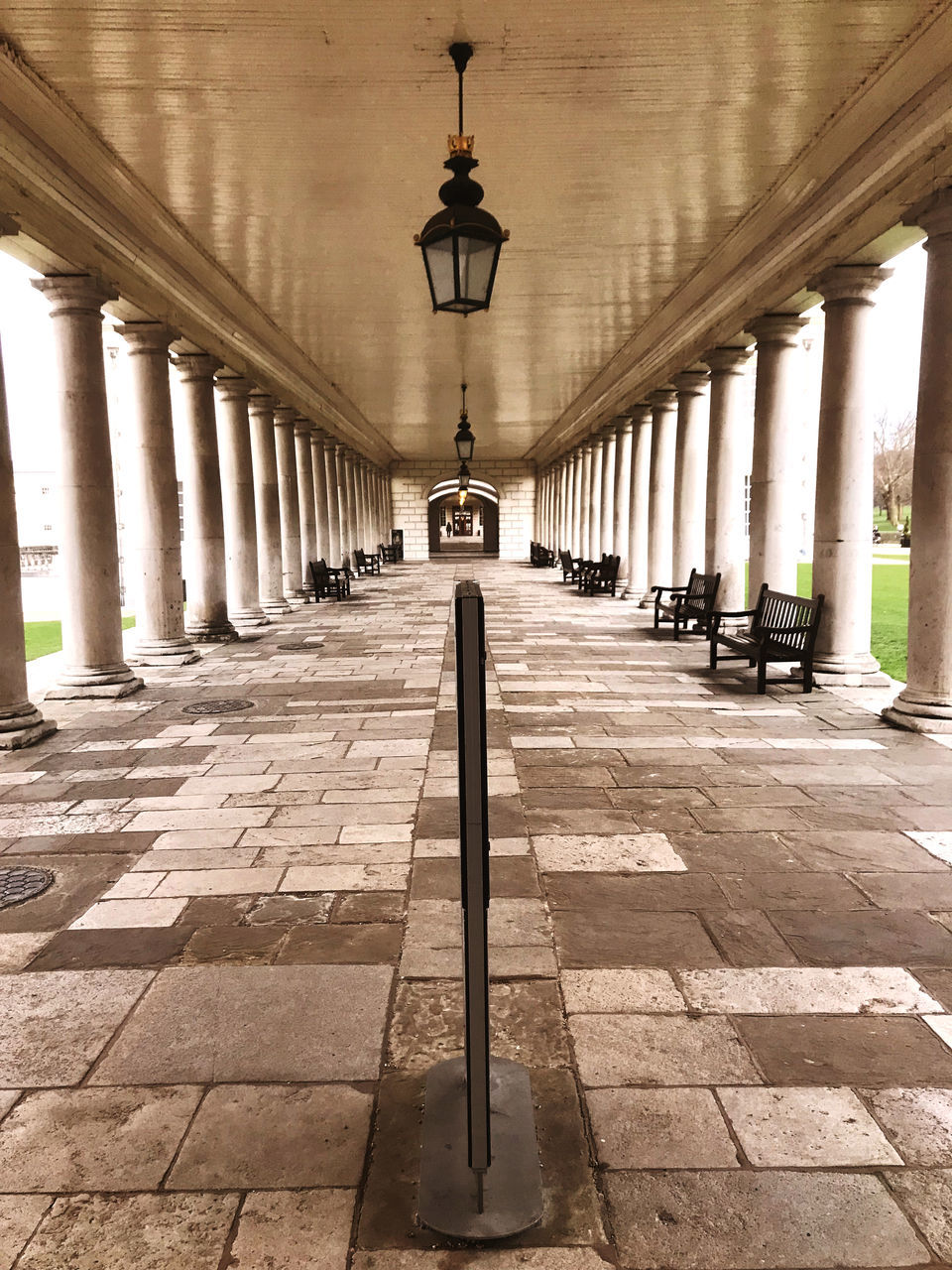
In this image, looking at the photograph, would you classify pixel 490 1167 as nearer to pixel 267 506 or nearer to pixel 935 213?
pixel 935 213

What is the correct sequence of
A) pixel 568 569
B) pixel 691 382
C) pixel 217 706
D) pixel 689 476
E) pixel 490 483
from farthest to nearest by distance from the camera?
1. pixel 490 483
2. pixel 568 569
3. pixel 689 476
4. pixel 691 382
5. pixel 217 706

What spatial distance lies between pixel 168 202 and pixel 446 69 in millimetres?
3911

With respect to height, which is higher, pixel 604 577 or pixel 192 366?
pixel 192 366

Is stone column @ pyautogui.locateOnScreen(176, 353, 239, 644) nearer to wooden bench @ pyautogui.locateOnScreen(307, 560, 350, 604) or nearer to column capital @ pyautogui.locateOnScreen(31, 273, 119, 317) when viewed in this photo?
column capital @ pyautogui.locateOnScreen(31, 273, 119, 317)

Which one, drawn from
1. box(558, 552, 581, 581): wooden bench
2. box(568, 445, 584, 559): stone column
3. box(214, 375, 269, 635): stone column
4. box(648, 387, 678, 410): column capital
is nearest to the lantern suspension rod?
box(214, 375, 269, 635): stone column

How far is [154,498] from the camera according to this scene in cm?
1169

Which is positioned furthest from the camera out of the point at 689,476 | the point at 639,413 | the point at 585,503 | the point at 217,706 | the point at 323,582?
the point at 585,503

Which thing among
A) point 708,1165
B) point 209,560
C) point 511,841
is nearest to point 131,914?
point 511,841

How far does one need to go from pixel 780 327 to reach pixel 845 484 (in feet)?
9.77

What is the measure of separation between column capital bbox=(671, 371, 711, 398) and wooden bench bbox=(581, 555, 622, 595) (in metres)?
5.29

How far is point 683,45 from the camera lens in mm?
5848

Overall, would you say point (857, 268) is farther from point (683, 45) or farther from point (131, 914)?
point (131, 914)

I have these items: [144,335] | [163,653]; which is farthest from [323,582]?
[144,335]

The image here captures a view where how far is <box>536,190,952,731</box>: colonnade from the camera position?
290 inches
